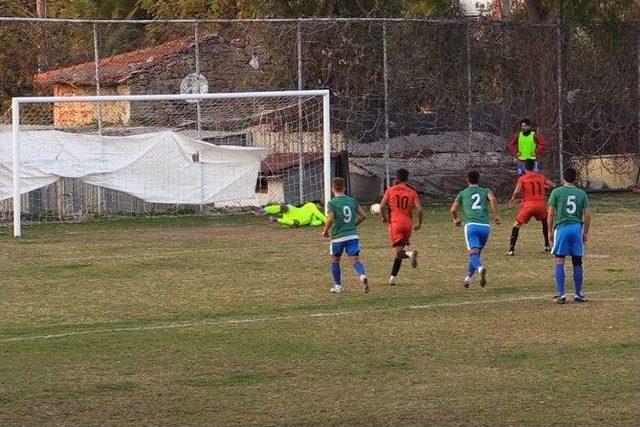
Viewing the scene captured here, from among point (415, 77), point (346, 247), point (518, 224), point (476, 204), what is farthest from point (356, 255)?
point (415, 77)

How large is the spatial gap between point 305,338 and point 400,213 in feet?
14.1

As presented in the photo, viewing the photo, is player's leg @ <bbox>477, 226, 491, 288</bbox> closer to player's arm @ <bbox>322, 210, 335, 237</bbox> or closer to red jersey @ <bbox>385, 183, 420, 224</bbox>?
red jersey @ <bbox>385, 183, 420, 224</bbox>

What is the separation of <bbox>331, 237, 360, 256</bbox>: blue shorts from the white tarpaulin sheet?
1009cm

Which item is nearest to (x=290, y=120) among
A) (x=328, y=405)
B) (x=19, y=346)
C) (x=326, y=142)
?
(x=326, y=142)

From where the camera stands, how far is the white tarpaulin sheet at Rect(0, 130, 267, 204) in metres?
24.9

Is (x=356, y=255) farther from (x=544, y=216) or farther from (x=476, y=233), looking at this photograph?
(x=544, y=216)

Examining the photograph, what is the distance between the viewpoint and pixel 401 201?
A: 17047mm

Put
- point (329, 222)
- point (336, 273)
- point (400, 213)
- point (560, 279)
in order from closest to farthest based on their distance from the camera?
1. point (560, 279)
2. point (329, 222)
3. point (336, 273)
4. point (400, 213)

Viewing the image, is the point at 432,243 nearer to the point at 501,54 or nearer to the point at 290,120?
the point at 290,120

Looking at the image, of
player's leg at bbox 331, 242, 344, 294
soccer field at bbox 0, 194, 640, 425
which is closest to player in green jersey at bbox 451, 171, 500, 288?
soccer field at bbox 0, 194, 640, 425

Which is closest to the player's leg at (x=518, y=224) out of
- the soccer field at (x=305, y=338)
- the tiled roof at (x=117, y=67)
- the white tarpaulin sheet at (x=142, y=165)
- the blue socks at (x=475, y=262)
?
the soccer field at (x=305, y=338)

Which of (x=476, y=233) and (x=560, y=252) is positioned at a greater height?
(x=476, y=233)

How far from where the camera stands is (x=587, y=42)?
1238 inches

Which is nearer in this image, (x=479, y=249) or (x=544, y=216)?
(x=479, y=249)
